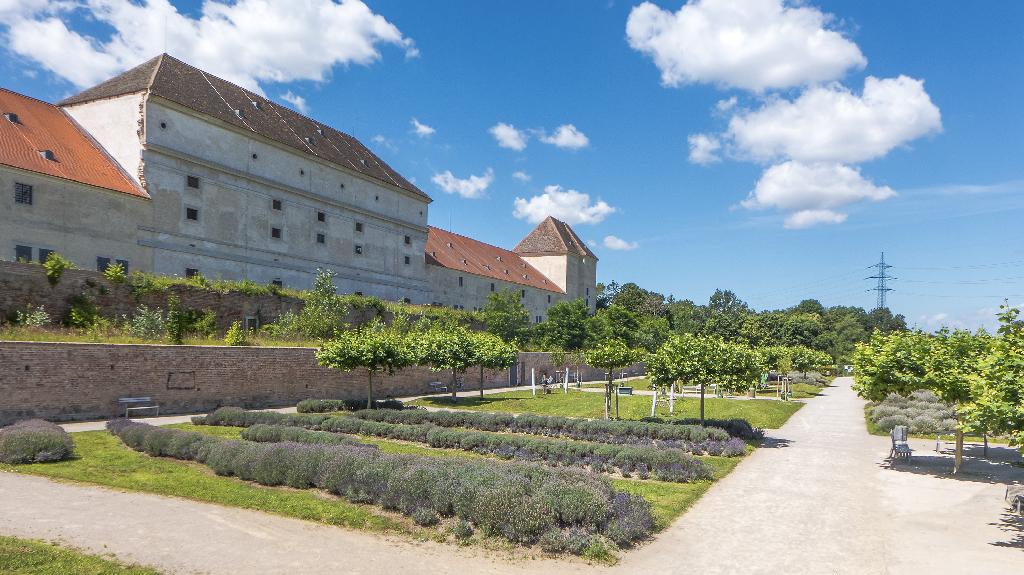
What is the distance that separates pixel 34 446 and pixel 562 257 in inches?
2742

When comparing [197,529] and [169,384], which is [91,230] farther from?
[197,529]

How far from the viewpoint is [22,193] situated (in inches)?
1085

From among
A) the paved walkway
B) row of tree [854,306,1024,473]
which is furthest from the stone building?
row of tree [854,306,1024,473]

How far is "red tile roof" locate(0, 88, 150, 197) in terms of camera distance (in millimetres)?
28484

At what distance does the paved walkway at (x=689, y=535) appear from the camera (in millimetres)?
7949

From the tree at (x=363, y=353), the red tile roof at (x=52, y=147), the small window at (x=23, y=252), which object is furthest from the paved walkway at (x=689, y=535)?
the red tile roof at (x=52, y=147)

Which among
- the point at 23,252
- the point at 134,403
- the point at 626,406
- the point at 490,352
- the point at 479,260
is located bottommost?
the point at 626,406

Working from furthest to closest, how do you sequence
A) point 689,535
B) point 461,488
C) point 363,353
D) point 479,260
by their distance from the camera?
point 479,260
point 363,353
point 461,488
point 689,535

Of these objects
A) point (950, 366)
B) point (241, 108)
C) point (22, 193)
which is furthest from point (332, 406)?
point (241, 108)

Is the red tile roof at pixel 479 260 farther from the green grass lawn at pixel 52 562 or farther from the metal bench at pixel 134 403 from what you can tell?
the green grass lawn at pixel 52 562

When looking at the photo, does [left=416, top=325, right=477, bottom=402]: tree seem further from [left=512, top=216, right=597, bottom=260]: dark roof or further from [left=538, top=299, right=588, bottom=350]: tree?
[left=512, top=216, right=597, bottom=260]: dark roof

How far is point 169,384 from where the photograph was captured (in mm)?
22969

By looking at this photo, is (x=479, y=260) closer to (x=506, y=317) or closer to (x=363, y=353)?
(x=506, y=317)

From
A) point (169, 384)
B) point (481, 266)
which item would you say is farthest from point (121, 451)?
point (481, 266)
